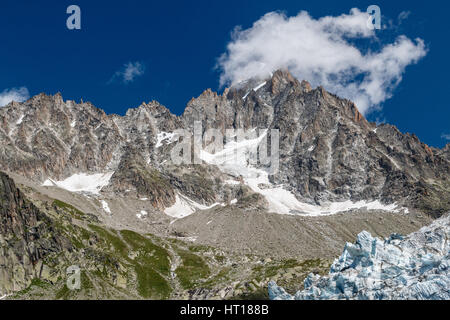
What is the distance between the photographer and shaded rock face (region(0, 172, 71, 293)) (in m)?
142

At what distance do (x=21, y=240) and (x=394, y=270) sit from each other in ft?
454

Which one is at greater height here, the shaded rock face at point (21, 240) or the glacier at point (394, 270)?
the shaded rock face at point (21, 240)

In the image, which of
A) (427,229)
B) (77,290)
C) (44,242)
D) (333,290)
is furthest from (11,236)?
(427,229)

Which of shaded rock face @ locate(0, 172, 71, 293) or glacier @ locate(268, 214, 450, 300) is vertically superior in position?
shaded rock face @ locate(0, 172, 71, 293)

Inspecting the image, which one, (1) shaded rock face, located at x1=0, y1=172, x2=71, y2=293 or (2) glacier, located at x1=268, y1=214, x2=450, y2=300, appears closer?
(2) glacier, located at x1=268, y1=214, x2=450, y2=300

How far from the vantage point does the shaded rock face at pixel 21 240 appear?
465 ft

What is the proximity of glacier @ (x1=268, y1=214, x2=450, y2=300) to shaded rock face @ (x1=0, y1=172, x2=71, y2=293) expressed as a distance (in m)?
111

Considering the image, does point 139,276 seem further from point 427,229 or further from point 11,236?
point 427,229

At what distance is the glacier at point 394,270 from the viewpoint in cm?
5222

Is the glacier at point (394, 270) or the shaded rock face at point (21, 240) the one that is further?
the shaded rock face at point (21, 240)

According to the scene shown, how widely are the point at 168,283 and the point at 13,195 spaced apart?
72300 millimetres

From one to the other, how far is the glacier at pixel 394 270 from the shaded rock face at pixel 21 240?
363 ft
